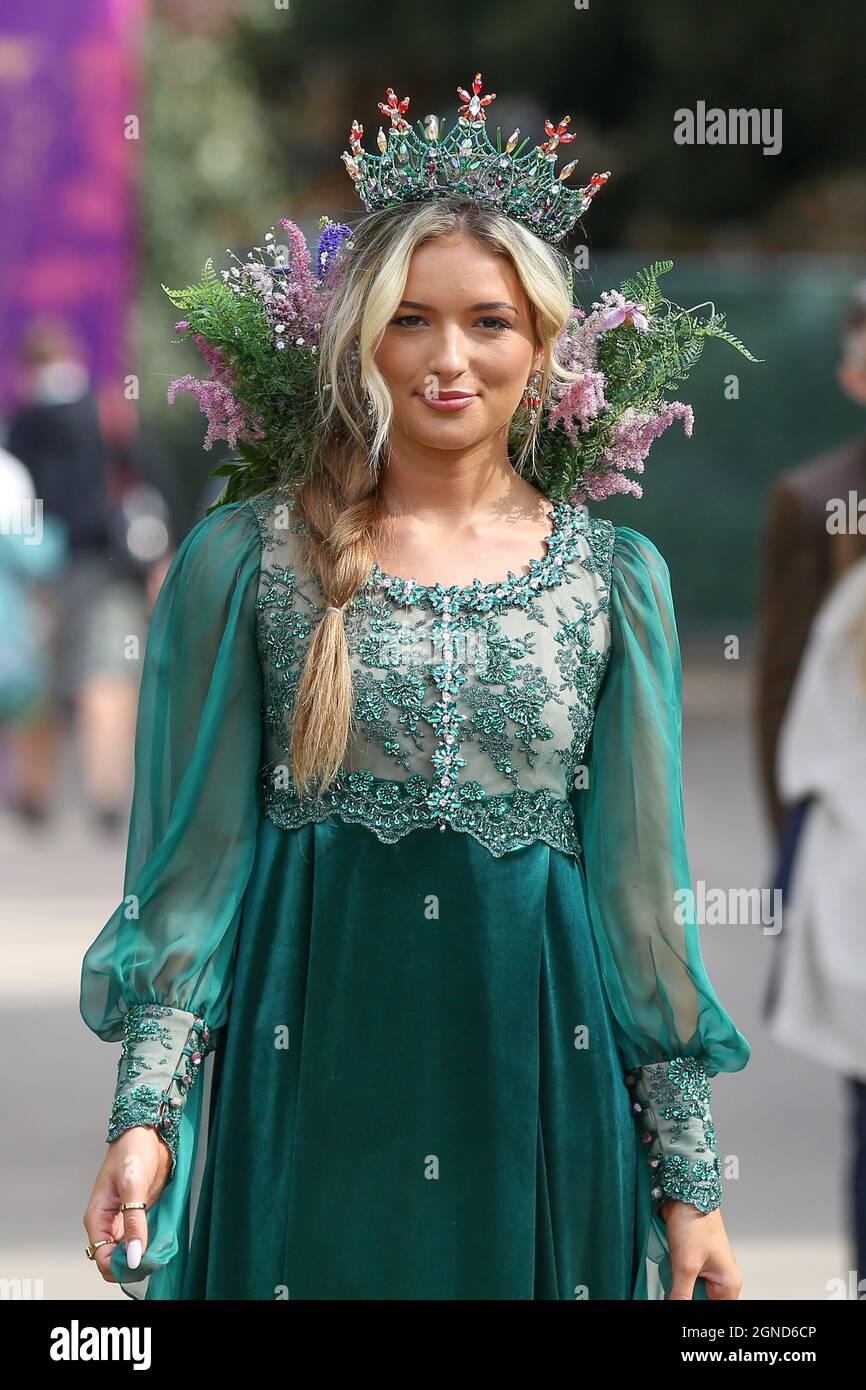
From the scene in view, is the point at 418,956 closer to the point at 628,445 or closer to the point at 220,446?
the point at 628,445

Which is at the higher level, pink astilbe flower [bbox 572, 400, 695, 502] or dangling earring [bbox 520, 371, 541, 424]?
dangling earring [bbox 520, 371, 541, 424]

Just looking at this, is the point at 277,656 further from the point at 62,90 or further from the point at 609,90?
the point at 609,90

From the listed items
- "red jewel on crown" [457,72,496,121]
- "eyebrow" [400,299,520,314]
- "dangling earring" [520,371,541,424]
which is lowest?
"dangling earring" [520,371,541,424]

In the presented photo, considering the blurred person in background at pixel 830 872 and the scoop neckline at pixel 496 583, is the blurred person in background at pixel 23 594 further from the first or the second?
the scoop neckline at pixel 496 583

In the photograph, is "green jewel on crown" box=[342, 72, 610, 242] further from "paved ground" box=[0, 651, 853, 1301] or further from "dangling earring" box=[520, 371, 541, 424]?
"paved ground" box=[0, 651, 853, 1301]

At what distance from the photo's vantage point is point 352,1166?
2674mm

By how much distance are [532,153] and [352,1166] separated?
4.27ft

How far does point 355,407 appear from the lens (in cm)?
279

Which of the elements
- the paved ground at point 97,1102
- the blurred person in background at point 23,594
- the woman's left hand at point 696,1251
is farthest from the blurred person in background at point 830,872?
the blurred person in background at point 23,594

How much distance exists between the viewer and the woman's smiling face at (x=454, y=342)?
8.82 ft

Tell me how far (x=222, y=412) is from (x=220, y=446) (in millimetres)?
9067

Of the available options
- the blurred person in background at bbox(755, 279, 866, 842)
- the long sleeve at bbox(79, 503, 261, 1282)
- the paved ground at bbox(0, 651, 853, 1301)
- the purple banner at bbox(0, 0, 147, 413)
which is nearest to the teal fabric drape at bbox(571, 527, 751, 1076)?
the long sleeve at bbox(79, 503, 261, 1282)

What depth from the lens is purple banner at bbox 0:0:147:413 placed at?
11992 mm
